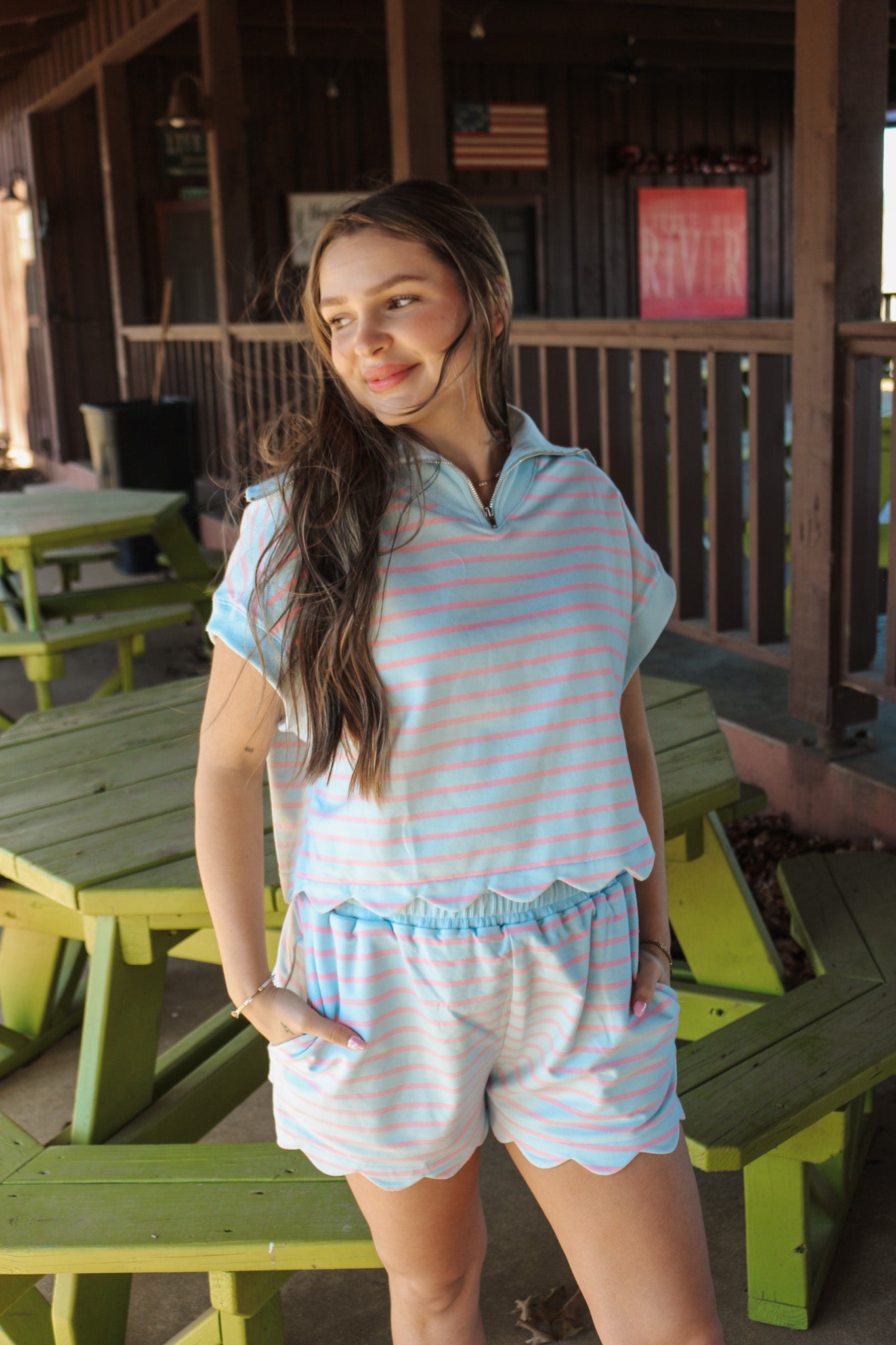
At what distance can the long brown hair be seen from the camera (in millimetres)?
1254

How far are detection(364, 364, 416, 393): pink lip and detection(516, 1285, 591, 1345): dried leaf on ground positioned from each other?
145 centimetres

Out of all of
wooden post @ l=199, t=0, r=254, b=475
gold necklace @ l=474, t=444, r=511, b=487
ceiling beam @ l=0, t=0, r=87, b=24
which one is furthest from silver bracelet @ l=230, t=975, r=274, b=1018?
ceiling beam @ l=0, t=0, r=87, b=24

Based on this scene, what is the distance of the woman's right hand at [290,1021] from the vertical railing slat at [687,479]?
2.70 m

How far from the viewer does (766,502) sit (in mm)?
3566

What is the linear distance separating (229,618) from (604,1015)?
536 mm

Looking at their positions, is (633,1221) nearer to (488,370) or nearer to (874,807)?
(488,370)

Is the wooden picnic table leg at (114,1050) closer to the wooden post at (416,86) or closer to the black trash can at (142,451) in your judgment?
the wooden post at (416,86)

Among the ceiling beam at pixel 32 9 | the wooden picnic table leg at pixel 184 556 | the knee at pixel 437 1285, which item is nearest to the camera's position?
the knee at pixel 437 1285

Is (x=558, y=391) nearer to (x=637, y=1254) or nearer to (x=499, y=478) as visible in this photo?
(x=499, y=478)

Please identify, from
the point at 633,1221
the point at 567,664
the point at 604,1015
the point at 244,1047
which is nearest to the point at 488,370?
the point at 567,664

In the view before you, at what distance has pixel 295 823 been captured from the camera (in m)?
1.41

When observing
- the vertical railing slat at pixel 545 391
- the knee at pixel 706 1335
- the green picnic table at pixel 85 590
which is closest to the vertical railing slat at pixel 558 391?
the vertical railing slat at pixel 545 391

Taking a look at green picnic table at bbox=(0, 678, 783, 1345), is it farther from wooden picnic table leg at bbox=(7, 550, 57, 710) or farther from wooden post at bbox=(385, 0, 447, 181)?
wooden post at bbox=(385, 0, 447, 181)

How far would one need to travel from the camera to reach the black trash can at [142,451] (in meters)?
7.84
